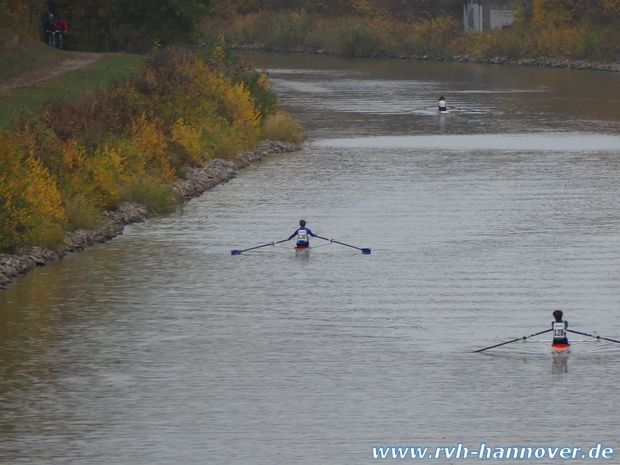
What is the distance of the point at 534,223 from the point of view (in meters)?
35.5

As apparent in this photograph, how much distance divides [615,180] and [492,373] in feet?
78.6

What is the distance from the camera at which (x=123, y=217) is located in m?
36.1

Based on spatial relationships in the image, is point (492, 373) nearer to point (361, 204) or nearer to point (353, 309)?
point (353, 309)

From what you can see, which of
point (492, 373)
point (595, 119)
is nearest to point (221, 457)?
point (492, 373)

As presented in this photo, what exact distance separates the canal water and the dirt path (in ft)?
34.2

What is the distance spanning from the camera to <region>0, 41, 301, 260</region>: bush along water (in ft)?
104

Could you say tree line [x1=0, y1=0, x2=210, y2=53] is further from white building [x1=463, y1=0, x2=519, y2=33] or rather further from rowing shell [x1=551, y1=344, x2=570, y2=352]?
white building [x1=463, y1=0, x2=519, y2=33]

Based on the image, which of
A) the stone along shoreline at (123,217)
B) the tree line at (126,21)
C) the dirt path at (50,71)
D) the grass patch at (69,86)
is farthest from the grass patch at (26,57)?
the stone along shoreline at (123,217)

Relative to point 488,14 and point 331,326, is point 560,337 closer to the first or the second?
point 331,326

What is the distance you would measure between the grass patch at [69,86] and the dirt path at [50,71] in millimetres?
449

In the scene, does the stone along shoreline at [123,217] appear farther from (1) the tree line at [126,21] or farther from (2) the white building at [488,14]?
(2) the white building at [488,14]

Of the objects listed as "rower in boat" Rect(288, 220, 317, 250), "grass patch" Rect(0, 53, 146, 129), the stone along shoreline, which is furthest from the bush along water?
"rower in boat" Rect(288, 220, 317, 250)

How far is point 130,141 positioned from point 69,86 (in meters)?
9.42

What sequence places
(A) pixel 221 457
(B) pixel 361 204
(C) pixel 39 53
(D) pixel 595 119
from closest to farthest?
(A) pixel 221 457, (B) pixel 361 204, (C) pixel 39 53, (D) pixel 595 119
